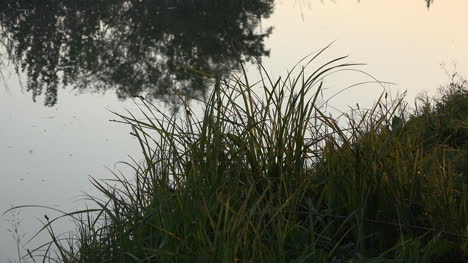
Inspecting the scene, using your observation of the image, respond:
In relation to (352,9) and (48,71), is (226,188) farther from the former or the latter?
(352,9)

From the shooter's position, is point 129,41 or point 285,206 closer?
point 285,206

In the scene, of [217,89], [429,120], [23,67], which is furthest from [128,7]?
[217,89]

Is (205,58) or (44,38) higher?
(44,38)

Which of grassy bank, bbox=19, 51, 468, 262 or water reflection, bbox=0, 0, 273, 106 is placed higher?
water reflection, bbox=0, 0, 273, 106

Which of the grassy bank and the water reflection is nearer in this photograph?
the grassy bank

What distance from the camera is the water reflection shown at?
23.9ft

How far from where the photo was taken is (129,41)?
918 centimetres

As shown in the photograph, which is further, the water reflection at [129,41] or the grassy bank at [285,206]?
the water reflection at [129,41]

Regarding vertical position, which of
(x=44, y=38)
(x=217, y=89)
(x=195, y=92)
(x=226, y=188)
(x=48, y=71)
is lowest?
(x=226, y=188)

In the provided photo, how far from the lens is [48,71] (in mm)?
7852

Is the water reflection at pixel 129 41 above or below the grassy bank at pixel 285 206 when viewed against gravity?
above

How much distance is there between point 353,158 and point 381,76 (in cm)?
422

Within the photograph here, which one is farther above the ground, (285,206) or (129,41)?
(129,41)

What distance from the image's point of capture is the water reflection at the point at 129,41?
7.27m
